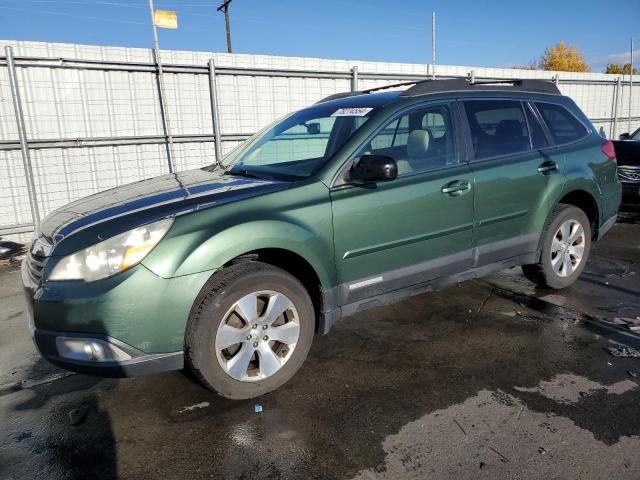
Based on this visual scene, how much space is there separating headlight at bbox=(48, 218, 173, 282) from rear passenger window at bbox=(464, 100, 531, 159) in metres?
2.57

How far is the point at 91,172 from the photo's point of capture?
7605mm

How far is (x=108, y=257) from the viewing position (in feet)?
8.40

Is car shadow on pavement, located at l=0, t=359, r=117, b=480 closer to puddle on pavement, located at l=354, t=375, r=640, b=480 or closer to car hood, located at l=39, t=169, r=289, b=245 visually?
car hood, located at l=39, t=169, r=289, b=245

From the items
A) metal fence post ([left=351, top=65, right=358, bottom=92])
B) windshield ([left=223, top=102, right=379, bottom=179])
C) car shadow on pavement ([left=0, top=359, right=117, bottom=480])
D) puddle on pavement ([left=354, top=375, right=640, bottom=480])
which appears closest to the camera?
puddle on pavement ([left=354, top=375, right=640, bottom=480])

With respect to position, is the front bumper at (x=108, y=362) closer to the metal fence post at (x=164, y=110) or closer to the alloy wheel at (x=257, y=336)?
the alloy wheel at (x=257, y=336)

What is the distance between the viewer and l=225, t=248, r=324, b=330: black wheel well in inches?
117

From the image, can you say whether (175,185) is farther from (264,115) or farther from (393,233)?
(264,115)

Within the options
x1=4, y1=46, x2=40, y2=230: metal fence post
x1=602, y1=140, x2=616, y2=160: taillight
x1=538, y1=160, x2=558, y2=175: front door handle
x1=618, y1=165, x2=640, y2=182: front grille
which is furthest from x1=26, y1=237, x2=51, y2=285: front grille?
x1=618, y1=165, x2=640, y2=182: front grille

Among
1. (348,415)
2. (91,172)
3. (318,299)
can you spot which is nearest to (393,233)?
(318,299)

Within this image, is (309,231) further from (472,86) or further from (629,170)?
(629,170)

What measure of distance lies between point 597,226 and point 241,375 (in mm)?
3849

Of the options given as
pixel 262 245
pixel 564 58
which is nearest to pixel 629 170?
pixel 262 245

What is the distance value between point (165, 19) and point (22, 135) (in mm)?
2681

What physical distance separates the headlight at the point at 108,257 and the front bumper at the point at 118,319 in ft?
0.15
